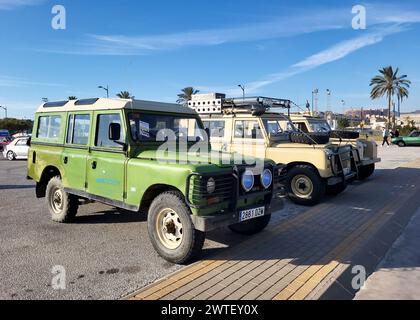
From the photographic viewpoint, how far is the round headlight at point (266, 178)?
522 centimetres

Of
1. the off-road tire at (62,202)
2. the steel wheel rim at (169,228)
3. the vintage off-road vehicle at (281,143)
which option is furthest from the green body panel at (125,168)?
the vintage off-road vehicle at (281,143)

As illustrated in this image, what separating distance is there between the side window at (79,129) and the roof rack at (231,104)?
296 centimetres

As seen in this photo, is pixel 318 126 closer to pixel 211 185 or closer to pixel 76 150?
pixel 76 150

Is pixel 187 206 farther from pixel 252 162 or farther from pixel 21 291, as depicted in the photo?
pixel 21 291

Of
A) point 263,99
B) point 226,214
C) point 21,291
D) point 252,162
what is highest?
point 263,99

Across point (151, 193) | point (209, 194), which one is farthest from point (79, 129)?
point (209, 194)

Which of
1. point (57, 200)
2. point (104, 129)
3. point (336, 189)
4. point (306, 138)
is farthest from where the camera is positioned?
point (336, 189)

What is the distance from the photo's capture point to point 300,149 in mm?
8438

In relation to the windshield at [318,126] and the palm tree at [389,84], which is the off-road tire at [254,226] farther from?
the palm tree at [389,84]

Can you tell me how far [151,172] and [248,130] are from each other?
4766 mm

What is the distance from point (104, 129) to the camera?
577cm

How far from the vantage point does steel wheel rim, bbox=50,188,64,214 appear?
661 cm

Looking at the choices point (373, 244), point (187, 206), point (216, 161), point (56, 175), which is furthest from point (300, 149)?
point (56, 175)

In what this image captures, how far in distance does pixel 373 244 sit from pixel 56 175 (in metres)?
5.55
